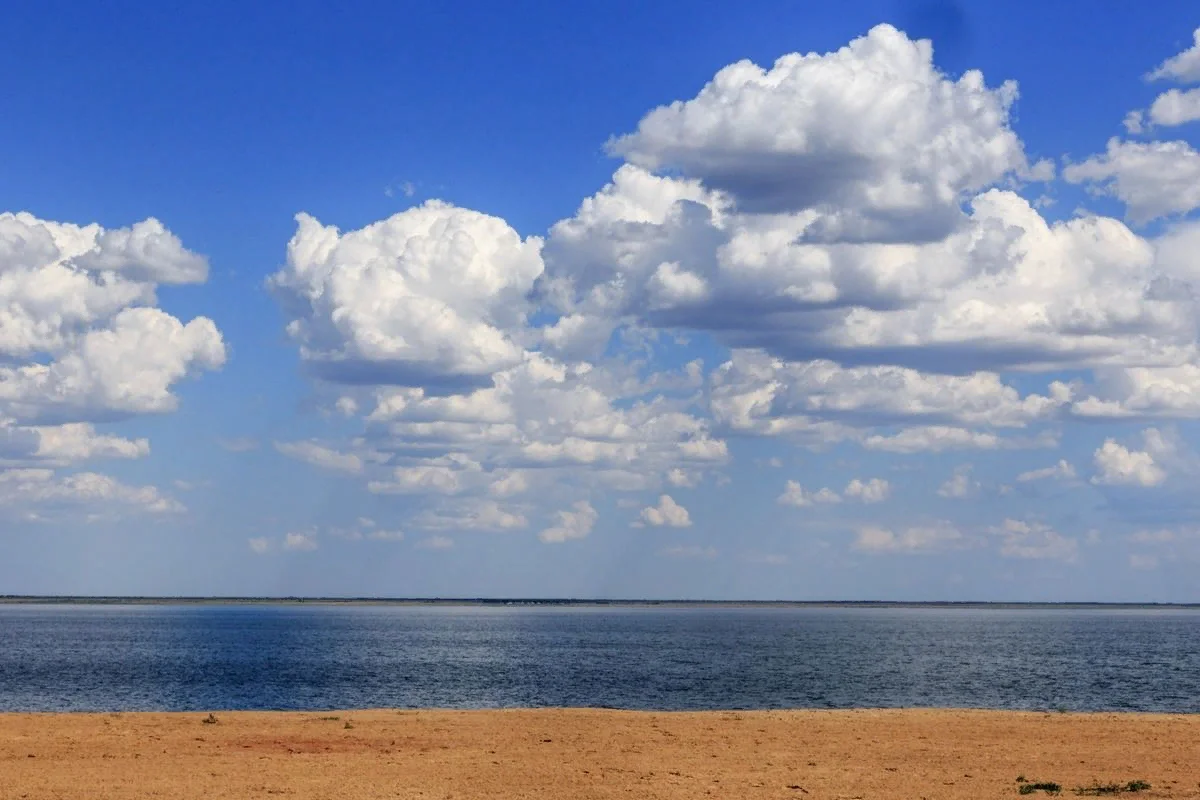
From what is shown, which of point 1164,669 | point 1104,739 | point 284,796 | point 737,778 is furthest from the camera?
point 1164,669

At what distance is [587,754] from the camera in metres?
39.8

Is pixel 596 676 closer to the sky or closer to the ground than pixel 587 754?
closer to the ground

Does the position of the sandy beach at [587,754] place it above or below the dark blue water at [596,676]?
above

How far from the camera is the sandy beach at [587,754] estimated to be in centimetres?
3356

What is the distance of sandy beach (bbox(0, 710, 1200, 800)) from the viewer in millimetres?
33562

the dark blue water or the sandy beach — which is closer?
the sandy beach

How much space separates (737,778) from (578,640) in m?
140

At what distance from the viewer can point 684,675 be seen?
9388cm

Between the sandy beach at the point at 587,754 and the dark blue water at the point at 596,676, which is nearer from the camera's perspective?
the sandy beach at the point at 587,754

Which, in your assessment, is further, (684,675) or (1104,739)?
(684,675)

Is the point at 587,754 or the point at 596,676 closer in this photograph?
the point at 587,754

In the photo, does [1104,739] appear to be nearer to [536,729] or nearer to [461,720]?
[536,729]

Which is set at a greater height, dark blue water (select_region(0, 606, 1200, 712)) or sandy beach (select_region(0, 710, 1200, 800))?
sandy beach (select_region(0, 710, 1200, 800))

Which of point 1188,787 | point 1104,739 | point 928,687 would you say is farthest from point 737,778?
point 928,687
